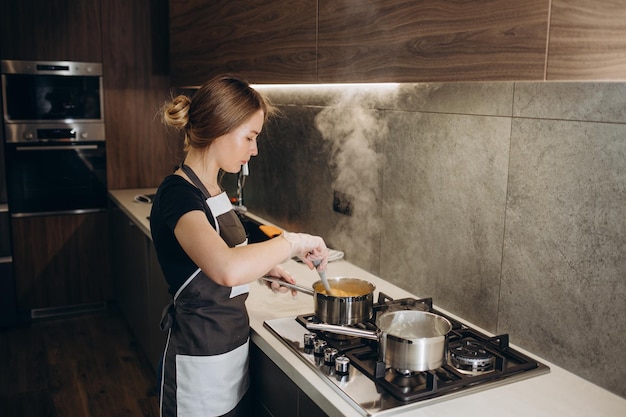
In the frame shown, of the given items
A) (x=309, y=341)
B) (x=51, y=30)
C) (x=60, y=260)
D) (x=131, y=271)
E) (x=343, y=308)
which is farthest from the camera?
(x=60, y=260)

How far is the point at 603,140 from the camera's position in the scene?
1377mm

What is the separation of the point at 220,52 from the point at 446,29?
1.63 m

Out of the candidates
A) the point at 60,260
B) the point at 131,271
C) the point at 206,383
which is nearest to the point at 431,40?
the point at 206,383

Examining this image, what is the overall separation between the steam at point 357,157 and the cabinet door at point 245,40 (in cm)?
29

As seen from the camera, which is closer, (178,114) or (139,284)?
(178,114)

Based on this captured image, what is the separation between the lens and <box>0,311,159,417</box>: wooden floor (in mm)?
2963

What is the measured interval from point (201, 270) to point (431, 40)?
823mm

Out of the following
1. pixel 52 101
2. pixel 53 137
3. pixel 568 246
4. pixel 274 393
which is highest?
pixel 52 101

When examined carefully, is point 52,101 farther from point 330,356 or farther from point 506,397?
point 506,397

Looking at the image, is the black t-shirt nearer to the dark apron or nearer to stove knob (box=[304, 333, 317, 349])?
the dark apron

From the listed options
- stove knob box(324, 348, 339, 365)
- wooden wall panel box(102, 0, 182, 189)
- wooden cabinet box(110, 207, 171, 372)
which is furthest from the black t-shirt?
wooden wall panel box(102, 0, 182, 189)

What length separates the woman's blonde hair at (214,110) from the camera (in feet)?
5.49

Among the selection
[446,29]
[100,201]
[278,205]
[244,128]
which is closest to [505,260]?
[446,29]

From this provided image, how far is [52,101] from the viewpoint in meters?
3.83
